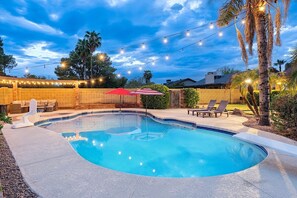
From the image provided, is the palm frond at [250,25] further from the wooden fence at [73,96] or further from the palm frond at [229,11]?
the wooden fence at [73,96]

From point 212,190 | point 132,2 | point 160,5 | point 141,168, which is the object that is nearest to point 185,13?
point 160,5

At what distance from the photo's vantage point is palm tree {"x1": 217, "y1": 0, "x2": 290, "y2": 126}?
7.51 metres

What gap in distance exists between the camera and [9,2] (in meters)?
14.1

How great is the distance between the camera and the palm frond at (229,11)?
825 cm

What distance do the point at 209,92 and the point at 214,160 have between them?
16.8 meters

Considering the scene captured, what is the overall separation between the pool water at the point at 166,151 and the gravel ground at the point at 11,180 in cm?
189

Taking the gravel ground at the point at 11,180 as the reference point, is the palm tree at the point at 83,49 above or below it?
above

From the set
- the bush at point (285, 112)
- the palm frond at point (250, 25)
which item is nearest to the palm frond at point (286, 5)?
the palm frond at point (250, 25)

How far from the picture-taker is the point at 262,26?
25.2 ft

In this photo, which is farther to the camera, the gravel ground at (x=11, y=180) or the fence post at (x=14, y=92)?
the fence post at (x=14, y=92)

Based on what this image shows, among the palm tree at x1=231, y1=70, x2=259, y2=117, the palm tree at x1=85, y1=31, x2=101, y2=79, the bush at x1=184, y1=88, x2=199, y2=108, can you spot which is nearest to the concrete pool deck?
the palm tree at x1=231, y1=70, x2=259, y2=117

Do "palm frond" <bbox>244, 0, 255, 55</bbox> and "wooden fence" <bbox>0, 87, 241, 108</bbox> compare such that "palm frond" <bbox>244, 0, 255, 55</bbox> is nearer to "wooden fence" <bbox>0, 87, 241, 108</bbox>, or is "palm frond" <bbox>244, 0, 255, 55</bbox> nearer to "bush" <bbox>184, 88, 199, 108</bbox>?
"bush" <bbox>184, 88, 199, 108</bbox>

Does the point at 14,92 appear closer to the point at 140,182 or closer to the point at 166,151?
the point at 166,151

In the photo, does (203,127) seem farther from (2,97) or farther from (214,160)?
(2,97)
